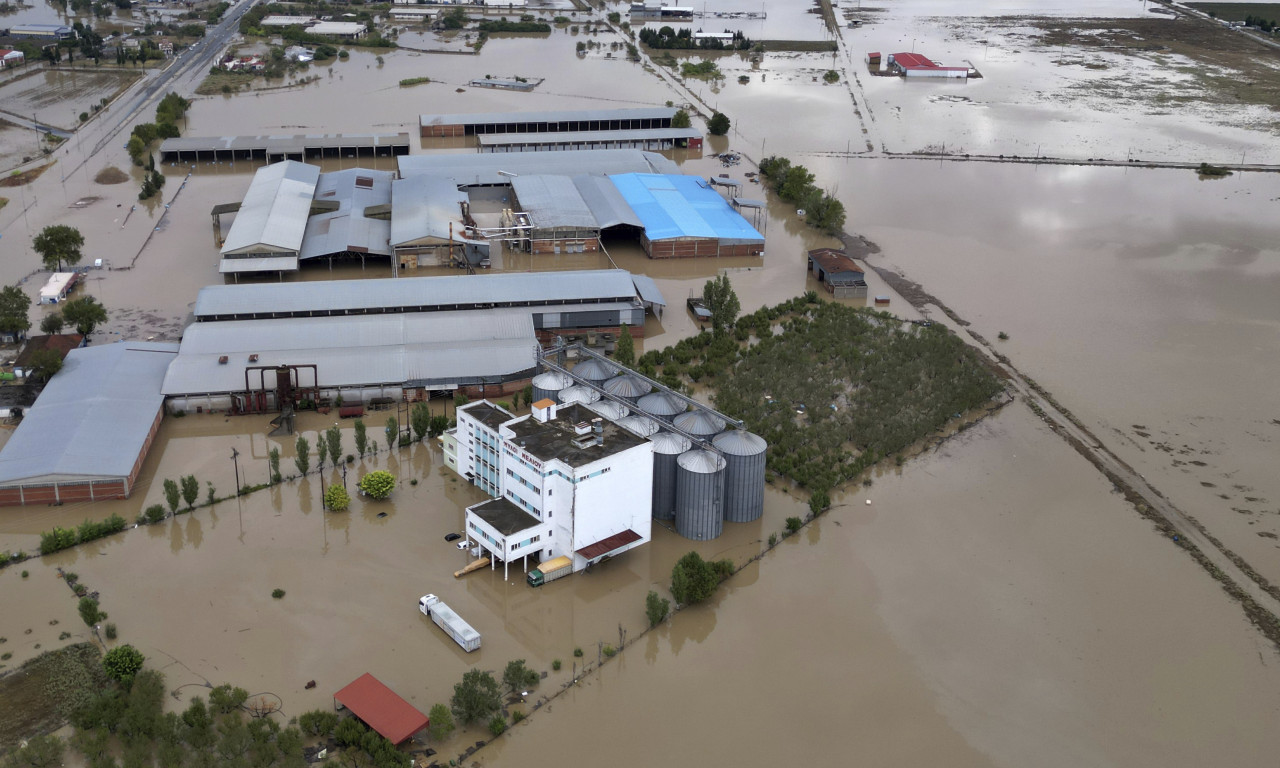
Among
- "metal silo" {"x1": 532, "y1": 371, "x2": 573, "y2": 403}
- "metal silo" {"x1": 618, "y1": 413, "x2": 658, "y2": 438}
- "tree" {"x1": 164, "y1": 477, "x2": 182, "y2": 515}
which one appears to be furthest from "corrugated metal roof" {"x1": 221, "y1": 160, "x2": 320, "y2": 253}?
"metal silo" {"x1": 618, "y1": 413, "x2": 658, "y2": 438}

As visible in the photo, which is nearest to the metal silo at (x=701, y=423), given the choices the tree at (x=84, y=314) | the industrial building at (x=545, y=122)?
the tree at (x=84, y=314)

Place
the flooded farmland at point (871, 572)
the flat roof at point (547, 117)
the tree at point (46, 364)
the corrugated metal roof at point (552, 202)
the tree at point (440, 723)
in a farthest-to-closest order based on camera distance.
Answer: the flat roof at point (547, 117), the corrugated metal roof at point (552, 202), the tree at point (46, 364), the flooded farmland at point (871, 572), the tree at point (440, 723)

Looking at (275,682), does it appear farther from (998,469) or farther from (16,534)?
(998,469)

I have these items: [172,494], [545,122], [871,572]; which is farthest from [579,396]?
[545,122]

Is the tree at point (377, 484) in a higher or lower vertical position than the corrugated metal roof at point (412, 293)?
lower

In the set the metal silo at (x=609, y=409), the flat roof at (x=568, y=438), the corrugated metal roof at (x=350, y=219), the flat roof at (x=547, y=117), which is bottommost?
the metal silo at (x=609, y=409)

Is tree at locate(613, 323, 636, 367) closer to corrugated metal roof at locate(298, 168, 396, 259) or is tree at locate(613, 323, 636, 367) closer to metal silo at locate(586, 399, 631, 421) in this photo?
metal silo at locate(586, 399, 631, 421)

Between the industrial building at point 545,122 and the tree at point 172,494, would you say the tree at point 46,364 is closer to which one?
the tree at point 172,494
